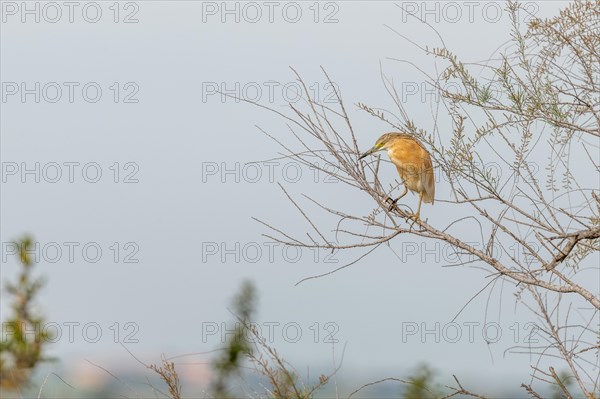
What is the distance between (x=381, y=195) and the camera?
5191 mm

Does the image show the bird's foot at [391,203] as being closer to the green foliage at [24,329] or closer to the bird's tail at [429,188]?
the bird's tail at [429,188]

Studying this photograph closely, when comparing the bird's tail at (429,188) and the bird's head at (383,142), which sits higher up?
the bird's head at (383,142)

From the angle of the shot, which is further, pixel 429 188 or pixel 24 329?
pixel 24 329

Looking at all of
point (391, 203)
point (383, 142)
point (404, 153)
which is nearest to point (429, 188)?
point (404, 153)

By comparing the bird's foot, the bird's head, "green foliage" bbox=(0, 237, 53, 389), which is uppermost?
the bird's head

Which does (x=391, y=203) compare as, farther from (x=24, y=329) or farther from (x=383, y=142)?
(x=24, y=329)

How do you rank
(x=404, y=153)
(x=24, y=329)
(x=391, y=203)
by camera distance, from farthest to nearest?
1. (x=24, y=329)
2. (x=404, y=153)
3. (x=391, y=203)

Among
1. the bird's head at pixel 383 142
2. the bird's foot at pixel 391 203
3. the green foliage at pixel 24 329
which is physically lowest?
the green foliage at pixel 24 329

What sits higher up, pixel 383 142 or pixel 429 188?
pixel 383 142

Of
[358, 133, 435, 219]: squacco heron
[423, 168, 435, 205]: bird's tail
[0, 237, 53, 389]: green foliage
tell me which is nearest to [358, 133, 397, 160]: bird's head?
[358, 133, 435, 219]: squacco heron

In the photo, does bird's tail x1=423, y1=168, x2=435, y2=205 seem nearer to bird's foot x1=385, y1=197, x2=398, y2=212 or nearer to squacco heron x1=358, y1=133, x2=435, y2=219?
squacco heron x1=358, y1=133, x2=435, y2=219

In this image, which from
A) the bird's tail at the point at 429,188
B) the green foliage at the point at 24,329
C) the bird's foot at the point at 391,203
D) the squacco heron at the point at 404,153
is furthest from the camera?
the green foliage at the point at 24,329

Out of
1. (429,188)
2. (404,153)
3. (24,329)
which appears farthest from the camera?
(24,329)

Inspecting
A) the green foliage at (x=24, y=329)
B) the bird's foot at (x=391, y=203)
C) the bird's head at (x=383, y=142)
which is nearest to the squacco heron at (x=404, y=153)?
the bird's head at (x=383, y=142)
